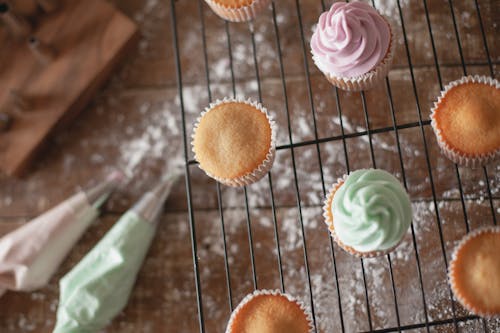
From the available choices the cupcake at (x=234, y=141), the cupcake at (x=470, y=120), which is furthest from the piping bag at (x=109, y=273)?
the cupcake at (x=470, y=120)

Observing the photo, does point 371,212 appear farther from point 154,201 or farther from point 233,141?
point 154,201

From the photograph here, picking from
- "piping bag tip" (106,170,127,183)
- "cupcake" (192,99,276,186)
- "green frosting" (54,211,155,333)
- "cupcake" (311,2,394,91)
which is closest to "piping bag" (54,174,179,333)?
"green frosting" (54,211,155,333)

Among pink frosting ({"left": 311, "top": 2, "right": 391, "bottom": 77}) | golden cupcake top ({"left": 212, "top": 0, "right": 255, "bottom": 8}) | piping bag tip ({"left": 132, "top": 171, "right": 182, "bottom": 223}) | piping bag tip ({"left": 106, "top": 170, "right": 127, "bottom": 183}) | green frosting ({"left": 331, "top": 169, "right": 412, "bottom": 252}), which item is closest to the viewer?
green frosting ({"left": 331, "top": 169, "right": 412, "bottom": 252})

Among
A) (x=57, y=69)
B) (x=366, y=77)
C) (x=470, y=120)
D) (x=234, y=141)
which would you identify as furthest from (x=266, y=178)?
(x=57, y=69)

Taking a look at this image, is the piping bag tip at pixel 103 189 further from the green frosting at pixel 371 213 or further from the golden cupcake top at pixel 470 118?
the golden cupcake top at pixel 470 118

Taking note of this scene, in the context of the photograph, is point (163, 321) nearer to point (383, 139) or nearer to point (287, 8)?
point (383, 139)

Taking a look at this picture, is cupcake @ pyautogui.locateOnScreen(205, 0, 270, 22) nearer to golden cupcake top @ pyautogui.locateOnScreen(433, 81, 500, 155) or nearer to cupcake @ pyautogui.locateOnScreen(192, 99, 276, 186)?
cupcake @ pyautogui.locateOnScreen(192, 99, 276, 186)

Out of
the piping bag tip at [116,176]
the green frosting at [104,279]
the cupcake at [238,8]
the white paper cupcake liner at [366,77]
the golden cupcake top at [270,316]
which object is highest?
the cupcake at [238,8]
